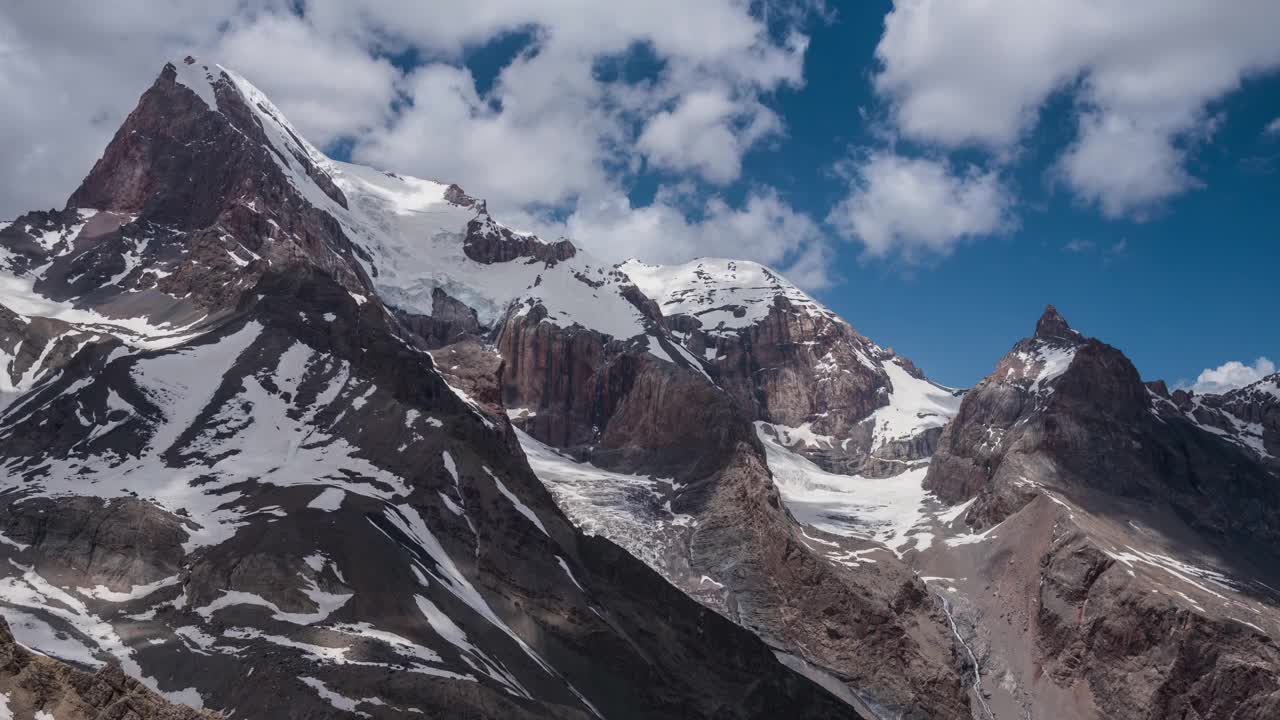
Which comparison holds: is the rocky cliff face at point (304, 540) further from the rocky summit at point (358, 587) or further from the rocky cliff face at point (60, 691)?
the rocky cliff face at point (60, 691)

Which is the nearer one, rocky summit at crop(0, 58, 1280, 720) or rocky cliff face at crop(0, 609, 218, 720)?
rocky cliff face at crop(0, 609, 218, 720)

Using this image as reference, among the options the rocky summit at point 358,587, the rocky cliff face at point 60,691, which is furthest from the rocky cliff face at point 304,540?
the rocky cliff face at point 60,691

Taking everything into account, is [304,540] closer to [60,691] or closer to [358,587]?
[358,587]

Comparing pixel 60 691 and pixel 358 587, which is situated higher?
pixel 358 587

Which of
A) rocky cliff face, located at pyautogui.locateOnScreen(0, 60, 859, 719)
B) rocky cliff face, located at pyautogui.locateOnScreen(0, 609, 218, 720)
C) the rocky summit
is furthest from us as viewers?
rocky cliff face, located at pyautogui.locateOnScreen(0, 60, 859, 719)

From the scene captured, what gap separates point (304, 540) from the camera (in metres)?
123

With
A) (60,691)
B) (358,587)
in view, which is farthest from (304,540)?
(60,691)

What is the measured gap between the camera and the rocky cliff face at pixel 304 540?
346 feet

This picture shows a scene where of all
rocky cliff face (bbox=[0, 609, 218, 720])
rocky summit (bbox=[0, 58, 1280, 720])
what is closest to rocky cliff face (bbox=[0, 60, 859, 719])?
rocky summit (bbox=[0, 58, 1280, 720])

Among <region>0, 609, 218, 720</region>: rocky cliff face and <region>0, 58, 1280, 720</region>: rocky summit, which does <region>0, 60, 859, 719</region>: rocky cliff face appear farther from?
<region>0, 609, 218, 720</region>: rocky cliff face

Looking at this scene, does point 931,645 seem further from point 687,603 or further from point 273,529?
point 273,529

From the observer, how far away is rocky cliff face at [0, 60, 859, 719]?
4146 inches

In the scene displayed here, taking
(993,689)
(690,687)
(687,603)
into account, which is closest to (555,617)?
(690,687)

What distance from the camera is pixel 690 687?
490ft
